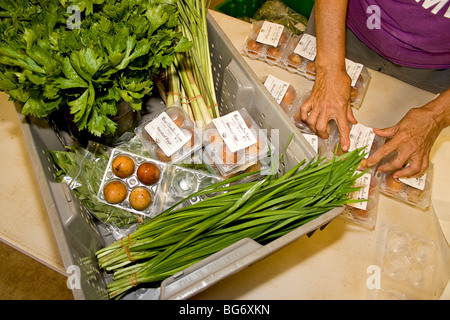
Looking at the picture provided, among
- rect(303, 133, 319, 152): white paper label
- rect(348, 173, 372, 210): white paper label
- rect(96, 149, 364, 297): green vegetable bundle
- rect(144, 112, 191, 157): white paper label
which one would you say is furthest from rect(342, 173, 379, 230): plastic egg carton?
rect(144, 112, 191, 157): white paper label

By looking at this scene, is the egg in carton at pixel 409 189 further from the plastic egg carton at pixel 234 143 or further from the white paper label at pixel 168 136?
the white paper label at pixel 168 136

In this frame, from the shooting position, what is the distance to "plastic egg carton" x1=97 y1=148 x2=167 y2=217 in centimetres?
114

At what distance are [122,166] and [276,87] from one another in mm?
747

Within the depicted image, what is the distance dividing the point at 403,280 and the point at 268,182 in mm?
712

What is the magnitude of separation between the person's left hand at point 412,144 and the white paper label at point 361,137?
0.06 metres

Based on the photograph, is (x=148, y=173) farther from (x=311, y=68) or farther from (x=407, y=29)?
(x=407, y=29)

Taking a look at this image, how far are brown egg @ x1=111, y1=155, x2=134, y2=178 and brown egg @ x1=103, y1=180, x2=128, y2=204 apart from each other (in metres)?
0.03

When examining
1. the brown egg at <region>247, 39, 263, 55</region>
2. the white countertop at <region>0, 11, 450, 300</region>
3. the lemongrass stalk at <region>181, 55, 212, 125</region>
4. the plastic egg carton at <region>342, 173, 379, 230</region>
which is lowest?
the white countertop at <region>0, 11, 450, 300</region>

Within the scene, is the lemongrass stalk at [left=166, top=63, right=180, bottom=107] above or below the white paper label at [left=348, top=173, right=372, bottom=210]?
above

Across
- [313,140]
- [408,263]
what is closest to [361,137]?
[313,140]

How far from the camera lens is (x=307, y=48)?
153 cm

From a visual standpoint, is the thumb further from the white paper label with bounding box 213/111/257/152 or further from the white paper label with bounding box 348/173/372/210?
the white paper label with bounding box 213/111/257/152

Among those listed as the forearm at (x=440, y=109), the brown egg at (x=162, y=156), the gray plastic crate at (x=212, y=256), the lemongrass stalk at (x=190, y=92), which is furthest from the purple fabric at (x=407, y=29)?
the brown egg at (x=162, y=156)
